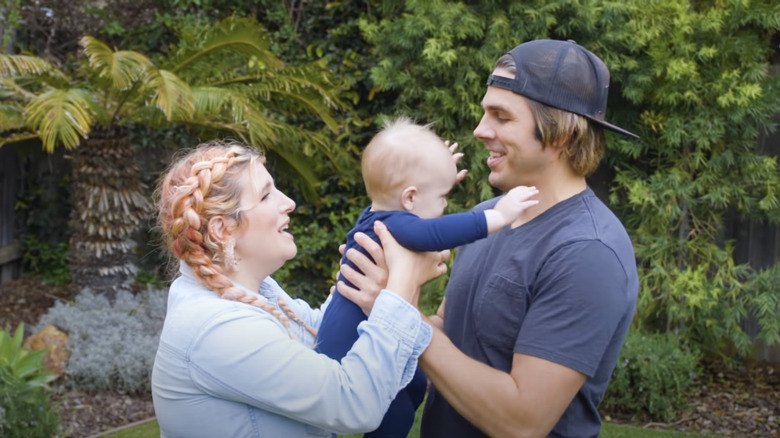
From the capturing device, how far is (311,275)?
7.50 meters

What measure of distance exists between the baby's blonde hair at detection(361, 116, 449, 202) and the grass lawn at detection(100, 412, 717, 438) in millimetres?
3080

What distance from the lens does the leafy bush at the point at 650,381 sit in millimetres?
5621

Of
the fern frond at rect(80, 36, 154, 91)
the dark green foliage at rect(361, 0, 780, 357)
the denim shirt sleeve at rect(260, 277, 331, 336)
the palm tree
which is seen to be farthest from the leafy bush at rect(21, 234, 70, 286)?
the denim shirt sleeve at rect(260, 277, 331, 336)

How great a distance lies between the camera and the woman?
1.90 m

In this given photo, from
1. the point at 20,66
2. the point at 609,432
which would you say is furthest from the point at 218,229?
the point at 20,66

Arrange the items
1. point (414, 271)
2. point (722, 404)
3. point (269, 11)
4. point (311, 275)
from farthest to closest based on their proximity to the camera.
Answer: point (269, 11), point (311, 275), point (722, 404), point (414, 271)

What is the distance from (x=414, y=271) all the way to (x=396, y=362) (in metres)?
0.30

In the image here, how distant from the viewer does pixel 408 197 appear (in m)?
2.43

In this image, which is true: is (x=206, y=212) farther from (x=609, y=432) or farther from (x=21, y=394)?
(x=609, y=432)

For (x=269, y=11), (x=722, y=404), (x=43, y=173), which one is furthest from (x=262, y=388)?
(x=43, y=173)

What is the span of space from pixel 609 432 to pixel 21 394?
358 cm

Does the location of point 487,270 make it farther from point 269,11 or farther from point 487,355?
point 269,11

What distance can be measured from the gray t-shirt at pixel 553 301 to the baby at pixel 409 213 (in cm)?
10

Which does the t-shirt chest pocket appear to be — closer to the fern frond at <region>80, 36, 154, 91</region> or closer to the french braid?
the french braid
